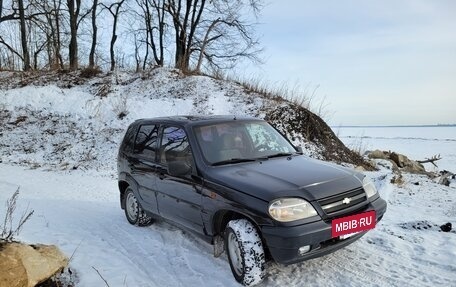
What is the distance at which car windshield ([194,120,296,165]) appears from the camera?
4.61 meters

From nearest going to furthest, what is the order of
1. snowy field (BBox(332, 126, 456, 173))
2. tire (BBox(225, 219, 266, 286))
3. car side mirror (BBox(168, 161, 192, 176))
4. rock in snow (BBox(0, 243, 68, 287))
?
rock in snow (BBox(0, 243, 68, 287)) < tire (BBox(225, 219, 266, 286)) < car side mirror (BBox(168, 161, 192, 176)) < snowy field (BBox(332, 126, 456, 173))

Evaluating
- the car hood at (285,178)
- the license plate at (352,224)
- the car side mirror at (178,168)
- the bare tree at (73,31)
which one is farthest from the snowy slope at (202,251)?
the bare tree at (73,31)

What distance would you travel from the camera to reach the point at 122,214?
698 centimetres

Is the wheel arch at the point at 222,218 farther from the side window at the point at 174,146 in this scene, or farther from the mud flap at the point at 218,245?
the side window at the point at 174,146

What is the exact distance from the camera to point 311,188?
12.2 ft

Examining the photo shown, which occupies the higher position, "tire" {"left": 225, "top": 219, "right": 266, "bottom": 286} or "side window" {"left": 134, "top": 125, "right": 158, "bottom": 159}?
"side window" {"left": 134, "top": 125, "right": 158, "bottom": 159}

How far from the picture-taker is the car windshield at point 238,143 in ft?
15.1

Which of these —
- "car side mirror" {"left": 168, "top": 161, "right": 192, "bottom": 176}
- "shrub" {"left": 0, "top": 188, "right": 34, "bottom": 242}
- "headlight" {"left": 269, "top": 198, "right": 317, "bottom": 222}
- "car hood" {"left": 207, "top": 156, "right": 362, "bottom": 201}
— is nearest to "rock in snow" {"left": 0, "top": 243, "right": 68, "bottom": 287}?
"shrub" {"left": 0, "top": 188, "right": 34, "bottom": 242}

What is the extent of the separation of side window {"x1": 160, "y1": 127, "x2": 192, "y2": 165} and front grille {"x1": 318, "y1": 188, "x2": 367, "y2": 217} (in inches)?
67.7

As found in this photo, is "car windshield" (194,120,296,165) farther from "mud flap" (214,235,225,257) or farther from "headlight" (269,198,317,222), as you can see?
"headlight" (269,198,317,222)

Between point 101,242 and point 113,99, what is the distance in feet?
35.0

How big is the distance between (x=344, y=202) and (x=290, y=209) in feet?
2.03

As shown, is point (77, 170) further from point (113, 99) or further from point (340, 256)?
point (340, 256)

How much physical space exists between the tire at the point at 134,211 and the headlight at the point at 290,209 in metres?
2.99
